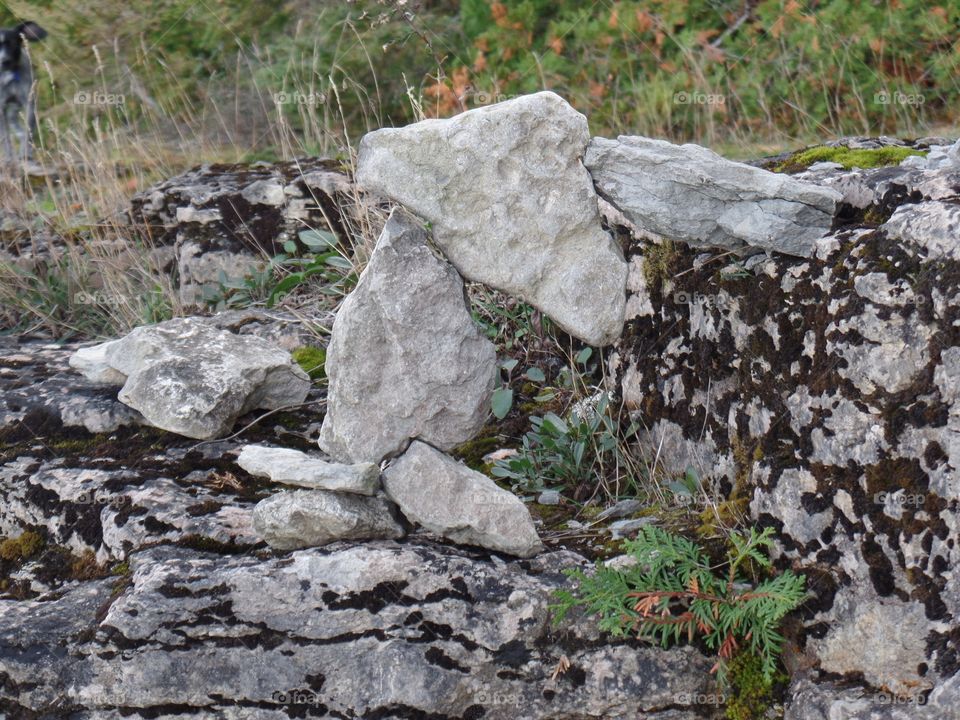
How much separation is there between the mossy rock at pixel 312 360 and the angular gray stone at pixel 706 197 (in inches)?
65.9

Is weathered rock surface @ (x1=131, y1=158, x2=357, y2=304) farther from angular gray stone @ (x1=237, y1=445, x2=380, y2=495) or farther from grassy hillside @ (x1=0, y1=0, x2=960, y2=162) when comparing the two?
angular gray stone @ (x1=237, y1=445, x2=380, y2=495)

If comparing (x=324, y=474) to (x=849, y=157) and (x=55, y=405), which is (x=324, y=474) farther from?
(x=849, y=157)

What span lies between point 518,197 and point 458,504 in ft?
3.01

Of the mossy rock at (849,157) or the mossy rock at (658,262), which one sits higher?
the mossy rock at (849,157)

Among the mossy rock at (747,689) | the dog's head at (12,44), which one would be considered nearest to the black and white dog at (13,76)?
the dog's head at (12,44)

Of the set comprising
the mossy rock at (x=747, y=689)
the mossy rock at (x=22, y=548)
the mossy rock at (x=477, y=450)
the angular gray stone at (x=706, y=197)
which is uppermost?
the angular gray stone at (x=706, y=197)

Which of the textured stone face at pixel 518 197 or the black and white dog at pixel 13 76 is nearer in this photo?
the textured stone face at pixel 518 197

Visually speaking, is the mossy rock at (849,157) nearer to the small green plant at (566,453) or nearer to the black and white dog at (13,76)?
the small green plant at (566,453)

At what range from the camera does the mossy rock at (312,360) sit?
417 centimetres

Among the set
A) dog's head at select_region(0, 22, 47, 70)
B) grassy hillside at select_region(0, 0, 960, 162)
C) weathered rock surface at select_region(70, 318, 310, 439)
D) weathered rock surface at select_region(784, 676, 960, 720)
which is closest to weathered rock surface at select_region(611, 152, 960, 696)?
weathered rock surface at select_region(784, 676, 960, 720)

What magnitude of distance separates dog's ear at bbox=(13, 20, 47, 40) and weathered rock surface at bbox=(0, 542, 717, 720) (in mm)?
7750

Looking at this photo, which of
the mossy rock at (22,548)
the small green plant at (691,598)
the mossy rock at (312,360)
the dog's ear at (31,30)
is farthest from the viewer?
the dog's ear at (31,30)

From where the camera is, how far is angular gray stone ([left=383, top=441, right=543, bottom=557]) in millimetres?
2850

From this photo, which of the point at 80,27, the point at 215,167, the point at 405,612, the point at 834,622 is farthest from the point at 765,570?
the point at 80,27
